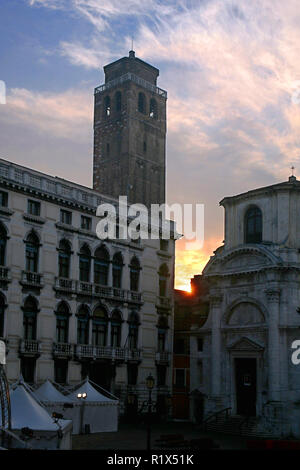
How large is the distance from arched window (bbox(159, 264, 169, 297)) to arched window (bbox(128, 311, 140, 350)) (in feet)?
14.0

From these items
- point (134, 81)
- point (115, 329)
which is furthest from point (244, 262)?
point (134, 81)

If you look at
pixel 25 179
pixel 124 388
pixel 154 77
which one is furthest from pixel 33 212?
pixel 154 77

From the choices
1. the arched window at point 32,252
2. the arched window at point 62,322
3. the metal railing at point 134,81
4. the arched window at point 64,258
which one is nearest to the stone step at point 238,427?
the arched window at point 62,322

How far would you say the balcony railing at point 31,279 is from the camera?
45219 mm

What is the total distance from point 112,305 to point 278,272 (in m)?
13.2

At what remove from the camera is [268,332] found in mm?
47656

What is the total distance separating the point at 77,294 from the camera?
49156 millimetres

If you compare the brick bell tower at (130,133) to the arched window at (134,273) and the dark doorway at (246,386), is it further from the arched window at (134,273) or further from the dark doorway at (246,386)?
the dark doorway at (246,386)

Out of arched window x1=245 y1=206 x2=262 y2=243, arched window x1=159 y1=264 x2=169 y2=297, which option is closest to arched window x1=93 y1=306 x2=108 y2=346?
arched window x1=159 y1=264 x2=169 y2=297

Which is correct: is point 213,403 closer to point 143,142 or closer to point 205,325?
point 205,325

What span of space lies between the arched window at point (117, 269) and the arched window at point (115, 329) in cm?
233

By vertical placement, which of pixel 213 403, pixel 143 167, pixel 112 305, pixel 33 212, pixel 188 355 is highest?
pixel 143 167

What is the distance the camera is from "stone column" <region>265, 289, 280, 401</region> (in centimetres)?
4628

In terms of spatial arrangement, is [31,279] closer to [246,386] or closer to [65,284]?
[65,284]
